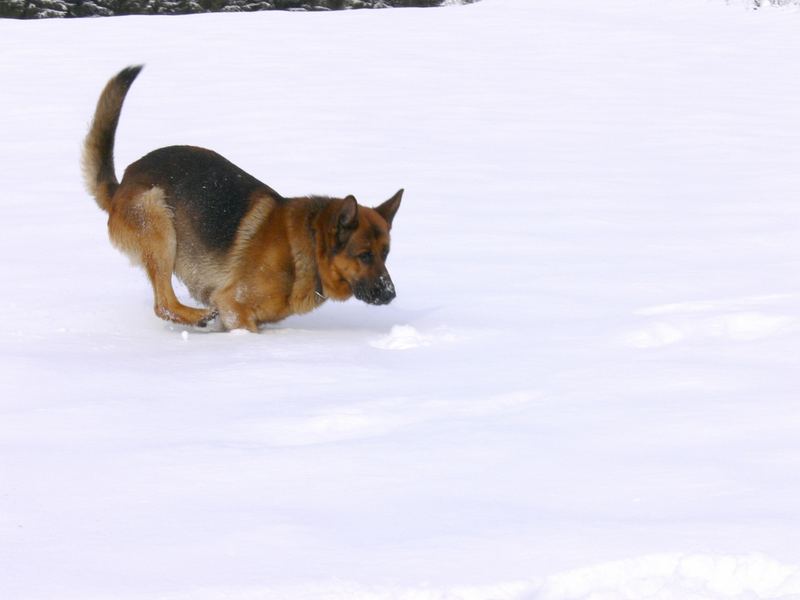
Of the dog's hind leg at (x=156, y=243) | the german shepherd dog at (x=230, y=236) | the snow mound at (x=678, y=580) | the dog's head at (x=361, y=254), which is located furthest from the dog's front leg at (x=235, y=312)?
the snow mound at (x=678, y=580)

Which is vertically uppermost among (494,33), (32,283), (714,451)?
(494,33)

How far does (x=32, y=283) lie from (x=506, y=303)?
2.60 metres

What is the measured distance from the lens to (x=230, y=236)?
547 centimetres

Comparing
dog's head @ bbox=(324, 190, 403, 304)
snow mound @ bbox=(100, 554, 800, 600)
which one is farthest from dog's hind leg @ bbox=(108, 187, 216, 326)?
snow mound @ bbox=(100, 554, 800, 600)

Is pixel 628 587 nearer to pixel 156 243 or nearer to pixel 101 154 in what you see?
pixel 156 243

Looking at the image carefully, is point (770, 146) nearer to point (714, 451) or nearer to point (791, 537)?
point (714, 451)

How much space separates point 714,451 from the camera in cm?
341

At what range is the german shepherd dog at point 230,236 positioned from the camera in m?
5.28

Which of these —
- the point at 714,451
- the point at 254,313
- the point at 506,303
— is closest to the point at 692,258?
the point at 506,303

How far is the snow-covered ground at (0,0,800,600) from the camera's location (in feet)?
8.80

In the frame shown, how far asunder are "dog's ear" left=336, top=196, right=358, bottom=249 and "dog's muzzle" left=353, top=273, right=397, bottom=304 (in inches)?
9.0

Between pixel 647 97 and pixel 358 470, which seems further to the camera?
pixel 647 97

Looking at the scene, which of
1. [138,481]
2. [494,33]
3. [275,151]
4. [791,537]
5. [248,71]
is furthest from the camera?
[494,33]

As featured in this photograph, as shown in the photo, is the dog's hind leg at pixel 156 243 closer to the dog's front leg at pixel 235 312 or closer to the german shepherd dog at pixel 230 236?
the german shepherd dog at pixel 230 236
